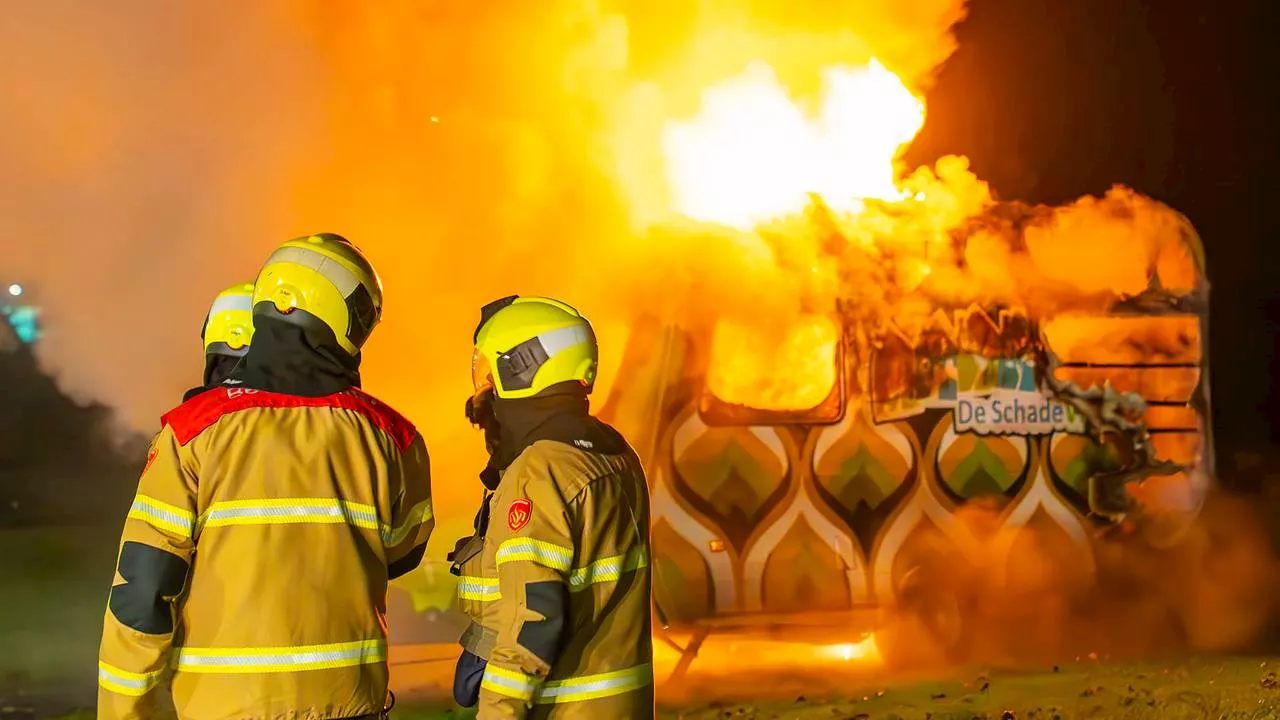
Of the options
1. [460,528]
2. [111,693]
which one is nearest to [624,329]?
[460,528]

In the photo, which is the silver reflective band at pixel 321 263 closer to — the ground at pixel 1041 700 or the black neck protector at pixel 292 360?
the black neck protector at pixel 292 360

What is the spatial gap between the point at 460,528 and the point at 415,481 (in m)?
2.85

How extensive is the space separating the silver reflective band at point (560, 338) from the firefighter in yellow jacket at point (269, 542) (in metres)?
0.52

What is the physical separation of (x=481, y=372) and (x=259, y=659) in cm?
121

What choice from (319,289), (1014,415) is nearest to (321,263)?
(319,289)

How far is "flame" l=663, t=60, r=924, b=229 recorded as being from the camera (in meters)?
6.25

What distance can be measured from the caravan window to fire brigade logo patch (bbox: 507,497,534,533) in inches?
130

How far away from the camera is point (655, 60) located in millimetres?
6184

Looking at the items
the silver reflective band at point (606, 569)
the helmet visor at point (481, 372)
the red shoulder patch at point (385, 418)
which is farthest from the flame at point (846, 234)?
the red shoulder patch at point (385, 418)

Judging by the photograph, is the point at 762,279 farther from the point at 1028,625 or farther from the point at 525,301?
the point at 525,301

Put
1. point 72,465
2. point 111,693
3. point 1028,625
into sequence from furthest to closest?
1. point 1028,625
2. point 72,465
3. point 111,693

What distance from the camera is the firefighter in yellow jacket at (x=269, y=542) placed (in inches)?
102

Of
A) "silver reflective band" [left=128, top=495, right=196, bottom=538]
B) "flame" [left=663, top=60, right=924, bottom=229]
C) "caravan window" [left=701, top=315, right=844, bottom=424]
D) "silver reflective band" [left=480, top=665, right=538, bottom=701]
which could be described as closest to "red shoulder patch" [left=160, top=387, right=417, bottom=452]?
"silver reflective band" [left=128, top=495, right=196, bottom=538]

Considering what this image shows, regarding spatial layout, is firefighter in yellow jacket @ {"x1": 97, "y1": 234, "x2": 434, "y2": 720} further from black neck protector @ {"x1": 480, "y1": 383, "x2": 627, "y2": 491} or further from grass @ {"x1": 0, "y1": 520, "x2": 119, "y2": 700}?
grass @ {"x1": 0, "y1": 520, "x2": 119, "y2": 700}
